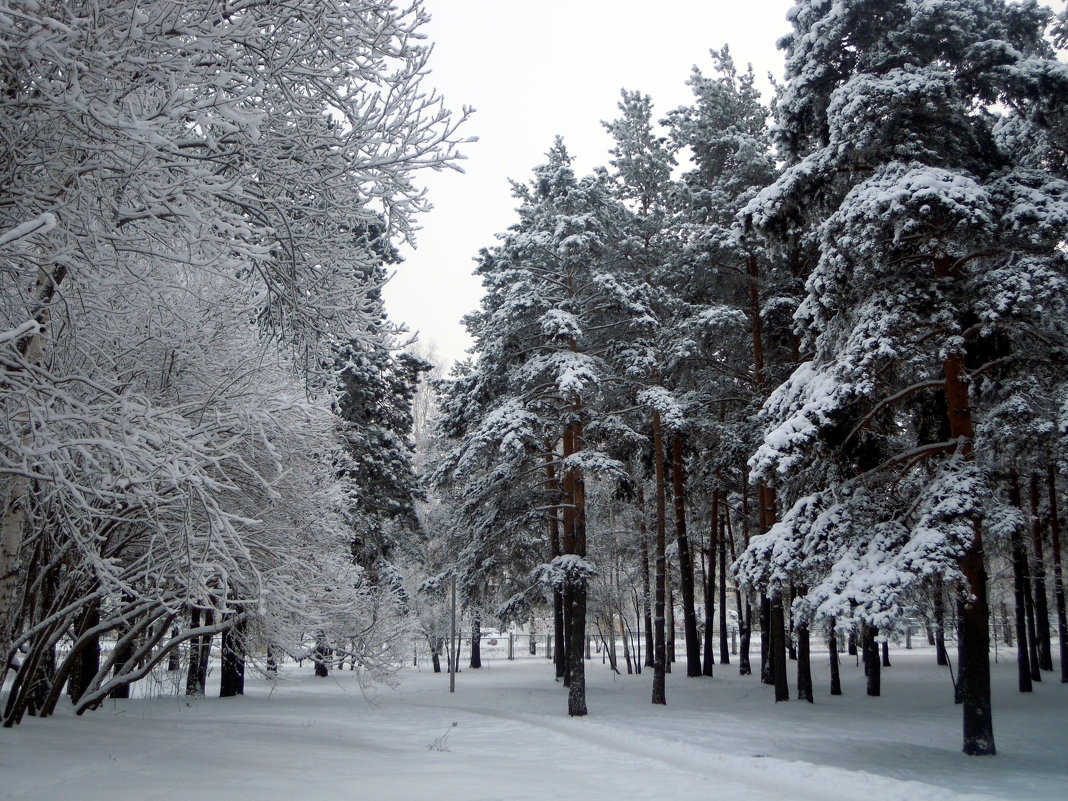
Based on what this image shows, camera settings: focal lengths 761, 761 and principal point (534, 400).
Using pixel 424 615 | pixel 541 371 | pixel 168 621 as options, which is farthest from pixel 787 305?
pixel 424 615

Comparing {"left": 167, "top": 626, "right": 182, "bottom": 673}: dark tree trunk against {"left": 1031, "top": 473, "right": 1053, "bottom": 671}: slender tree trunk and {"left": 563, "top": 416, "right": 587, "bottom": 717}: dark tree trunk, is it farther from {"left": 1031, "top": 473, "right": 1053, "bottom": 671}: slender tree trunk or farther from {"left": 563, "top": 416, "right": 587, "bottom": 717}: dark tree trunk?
{"left": 1031, "top": 473, "right": 1053, "bottom": 671}: slender tree trunk

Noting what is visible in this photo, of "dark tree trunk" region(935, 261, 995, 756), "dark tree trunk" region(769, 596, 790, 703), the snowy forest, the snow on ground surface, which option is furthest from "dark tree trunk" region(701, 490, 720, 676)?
"dark tree trunk" region(935, 261, 995, 756)

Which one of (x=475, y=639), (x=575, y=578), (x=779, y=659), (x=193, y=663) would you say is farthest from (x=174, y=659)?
(x=475, y=639)

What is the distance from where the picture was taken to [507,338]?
18609 mm

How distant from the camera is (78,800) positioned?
6051 millimetres

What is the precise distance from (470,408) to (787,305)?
328 inches

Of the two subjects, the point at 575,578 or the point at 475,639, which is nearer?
the point at 575,578

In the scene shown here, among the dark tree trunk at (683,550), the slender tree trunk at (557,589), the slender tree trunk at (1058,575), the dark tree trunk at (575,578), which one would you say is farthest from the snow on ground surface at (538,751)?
the slender tree trunk at (557,589)

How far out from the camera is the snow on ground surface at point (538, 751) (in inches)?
298

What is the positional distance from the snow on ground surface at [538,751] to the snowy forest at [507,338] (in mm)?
1159

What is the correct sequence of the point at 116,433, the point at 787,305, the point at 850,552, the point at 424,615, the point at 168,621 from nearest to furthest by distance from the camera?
the point at 116,433, the point at 850,552, the point at 168,621, the point at 787,305, the point at 424,615

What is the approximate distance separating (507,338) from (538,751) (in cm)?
981

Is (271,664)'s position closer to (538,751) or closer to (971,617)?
(538,751)

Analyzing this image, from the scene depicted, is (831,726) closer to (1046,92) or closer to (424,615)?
(1046,92)
